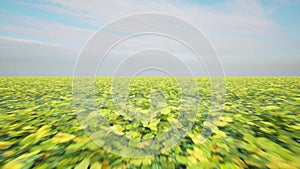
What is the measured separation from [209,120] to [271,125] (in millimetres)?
848

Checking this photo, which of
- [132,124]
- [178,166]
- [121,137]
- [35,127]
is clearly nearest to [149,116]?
[132,124]

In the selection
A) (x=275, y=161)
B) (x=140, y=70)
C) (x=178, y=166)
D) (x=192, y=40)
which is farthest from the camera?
(x=140, y=70)

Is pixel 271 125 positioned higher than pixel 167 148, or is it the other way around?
pixel 271 125

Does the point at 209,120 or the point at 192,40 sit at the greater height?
the point at 192,40

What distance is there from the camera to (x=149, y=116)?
296 centimetres

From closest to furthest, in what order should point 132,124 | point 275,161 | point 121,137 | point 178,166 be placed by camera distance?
point 275,161 < point 178,166 < point 121,137 < point 132,124

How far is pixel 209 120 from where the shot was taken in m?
2.78

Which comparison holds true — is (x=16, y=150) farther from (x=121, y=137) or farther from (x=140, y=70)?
(x=140, y=70)

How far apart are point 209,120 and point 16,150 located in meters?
2.62

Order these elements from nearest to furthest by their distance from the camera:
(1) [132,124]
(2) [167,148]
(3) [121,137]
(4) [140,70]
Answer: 1. (2) [167,148]
2. (3) [121,137]
3. (1) [132,124]
4. (4) [140,70]

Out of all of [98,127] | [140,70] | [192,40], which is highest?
[192,40]

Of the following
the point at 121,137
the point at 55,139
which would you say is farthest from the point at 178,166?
the point at 55,139

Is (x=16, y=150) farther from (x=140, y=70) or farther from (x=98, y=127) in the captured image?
(x=140, y=70)

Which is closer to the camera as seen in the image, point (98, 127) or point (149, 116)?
point (98, 127)
